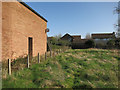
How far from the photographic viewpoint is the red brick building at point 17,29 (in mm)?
5738

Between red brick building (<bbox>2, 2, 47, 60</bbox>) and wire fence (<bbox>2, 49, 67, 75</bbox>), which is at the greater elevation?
red brick building (<bbox>2, 2, 47, 60</bbox>)

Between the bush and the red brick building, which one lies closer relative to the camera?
the red brick building

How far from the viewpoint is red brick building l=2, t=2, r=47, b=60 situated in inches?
226

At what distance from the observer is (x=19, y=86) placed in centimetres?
331

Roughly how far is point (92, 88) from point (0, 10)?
714 centimetres

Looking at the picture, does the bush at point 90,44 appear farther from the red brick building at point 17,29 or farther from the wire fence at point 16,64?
the wire fence at point 16,64

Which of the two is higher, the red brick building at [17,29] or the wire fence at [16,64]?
the red brick building at [17,29]

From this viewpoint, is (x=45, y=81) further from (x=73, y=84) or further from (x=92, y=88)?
(x=92, y=88)

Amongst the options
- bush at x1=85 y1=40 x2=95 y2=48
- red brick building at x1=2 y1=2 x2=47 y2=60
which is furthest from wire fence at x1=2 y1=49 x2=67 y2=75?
bush at x1=85 y1=40 x2=95 y2=48

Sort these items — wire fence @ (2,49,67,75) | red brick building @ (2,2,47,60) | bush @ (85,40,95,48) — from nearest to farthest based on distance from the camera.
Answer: wire fence @ (2,49,67,75)
red brick building @ (2,2,47,60)
bush @ (85,40,95,48)

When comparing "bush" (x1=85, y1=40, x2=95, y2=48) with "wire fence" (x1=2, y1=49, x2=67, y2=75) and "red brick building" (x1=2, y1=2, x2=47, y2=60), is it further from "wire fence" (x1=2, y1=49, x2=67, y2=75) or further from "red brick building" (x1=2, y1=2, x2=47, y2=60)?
"wire fence" (x1=2, y1=49, x2=67, y2=75)

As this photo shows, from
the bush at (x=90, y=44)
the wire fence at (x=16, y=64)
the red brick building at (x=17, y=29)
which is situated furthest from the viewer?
the bush at (x=90, y=44)

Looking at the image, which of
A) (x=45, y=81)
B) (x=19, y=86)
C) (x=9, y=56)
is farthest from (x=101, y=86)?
(x=9, y=56)

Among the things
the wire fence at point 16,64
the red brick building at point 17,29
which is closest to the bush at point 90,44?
the red brick building at point 17,29
